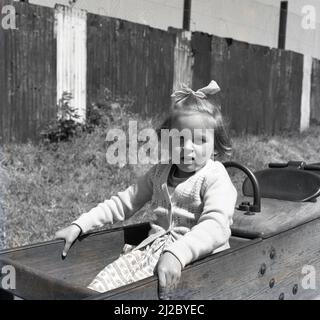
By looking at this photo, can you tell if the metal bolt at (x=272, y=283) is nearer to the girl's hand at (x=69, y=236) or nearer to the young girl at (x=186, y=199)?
the young girl at (x=186, y=199)

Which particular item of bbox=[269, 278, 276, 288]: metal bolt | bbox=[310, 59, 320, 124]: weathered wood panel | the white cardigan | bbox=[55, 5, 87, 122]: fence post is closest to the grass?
bbox=[55, 5, 87, 122]: fence post

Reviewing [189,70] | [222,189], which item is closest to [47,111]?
[189,70]

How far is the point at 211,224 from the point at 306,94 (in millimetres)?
11348

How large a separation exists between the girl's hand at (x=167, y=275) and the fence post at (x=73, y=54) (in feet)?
17.3

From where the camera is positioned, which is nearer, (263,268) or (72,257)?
(263,268)

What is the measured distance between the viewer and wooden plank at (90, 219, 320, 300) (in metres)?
1.94

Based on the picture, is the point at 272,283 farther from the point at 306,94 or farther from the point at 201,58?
the point at 306,94

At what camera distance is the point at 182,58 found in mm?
8898

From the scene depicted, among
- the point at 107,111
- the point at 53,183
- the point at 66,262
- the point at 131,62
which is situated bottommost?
the point at 53,183

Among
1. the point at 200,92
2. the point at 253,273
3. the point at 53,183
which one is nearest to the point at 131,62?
the point at 53,183

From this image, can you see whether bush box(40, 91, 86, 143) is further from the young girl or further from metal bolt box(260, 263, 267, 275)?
metal bolt box(260, 263, 267, 275)

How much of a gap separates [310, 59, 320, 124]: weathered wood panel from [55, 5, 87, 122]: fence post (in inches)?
305
